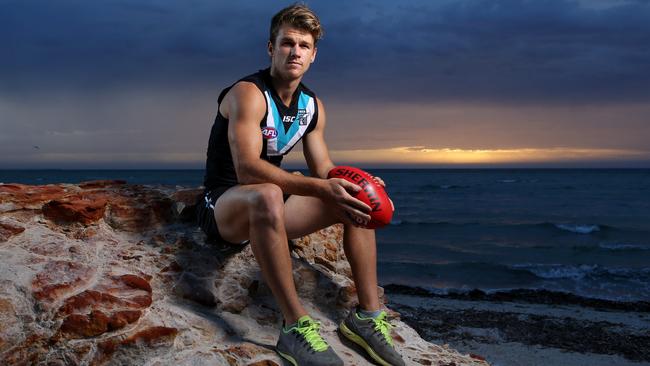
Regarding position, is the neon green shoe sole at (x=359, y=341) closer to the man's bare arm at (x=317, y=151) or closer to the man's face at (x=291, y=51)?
the man's bare arm at (x=317, y=151)

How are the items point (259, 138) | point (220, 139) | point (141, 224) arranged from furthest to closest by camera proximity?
point (141, 224) < point (220, 139) < point (259, 138)

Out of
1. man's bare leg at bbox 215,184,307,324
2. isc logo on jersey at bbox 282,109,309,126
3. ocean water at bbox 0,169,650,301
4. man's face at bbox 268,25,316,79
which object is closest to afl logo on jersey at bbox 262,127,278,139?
isc logo on jersey at bbox 282,109,309,126

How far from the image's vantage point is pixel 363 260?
13.5ft

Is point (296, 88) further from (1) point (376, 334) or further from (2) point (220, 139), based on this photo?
(1) point (376, 334)

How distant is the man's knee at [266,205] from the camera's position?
3.47m

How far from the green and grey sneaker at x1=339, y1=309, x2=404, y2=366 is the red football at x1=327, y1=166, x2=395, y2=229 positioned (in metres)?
0.70

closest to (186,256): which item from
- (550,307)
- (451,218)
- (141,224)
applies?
(141,224)

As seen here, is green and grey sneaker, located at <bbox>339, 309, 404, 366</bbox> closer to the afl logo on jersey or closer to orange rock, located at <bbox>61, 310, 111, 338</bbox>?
the afl logo on jersey

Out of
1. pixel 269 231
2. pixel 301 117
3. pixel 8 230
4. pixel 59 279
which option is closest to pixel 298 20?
pixel 301 117

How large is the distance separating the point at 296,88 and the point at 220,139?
62 cm

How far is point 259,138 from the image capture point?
3.86 meters

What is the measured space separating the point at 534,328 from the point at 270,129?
7987 millimetres

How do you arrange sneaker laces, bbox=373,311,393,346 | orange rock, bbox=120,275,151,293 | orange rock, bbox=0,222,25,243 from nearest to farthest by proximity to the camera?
orange rock, bbox=120,275,151,293 < sneaker laces, bbox=373,311,393,346 < orange rock, bbox=0,222,25,243

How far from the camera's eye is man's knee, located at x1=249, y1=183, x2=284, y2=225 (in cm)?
347
